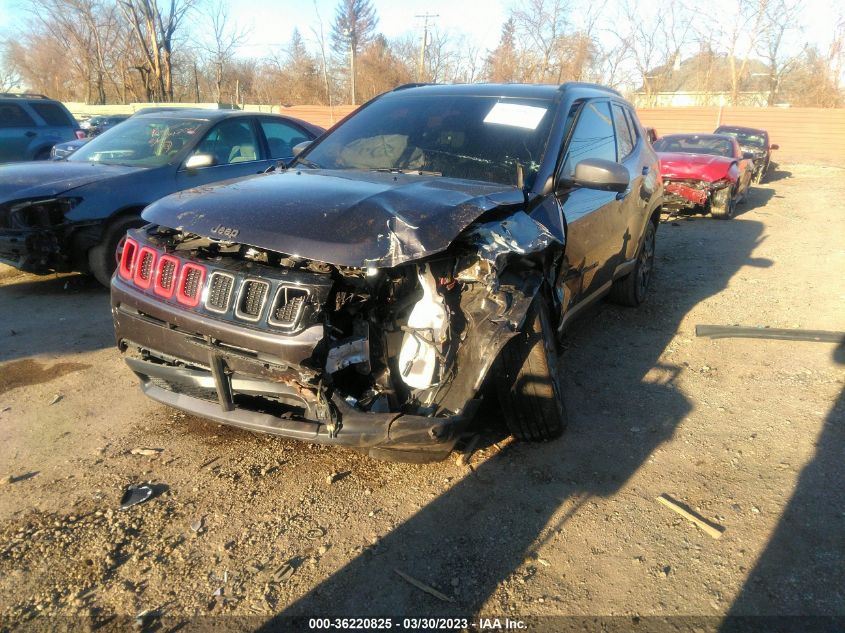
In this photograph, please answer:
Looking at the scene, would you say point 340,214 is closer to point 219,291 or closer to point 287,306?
point 287,306

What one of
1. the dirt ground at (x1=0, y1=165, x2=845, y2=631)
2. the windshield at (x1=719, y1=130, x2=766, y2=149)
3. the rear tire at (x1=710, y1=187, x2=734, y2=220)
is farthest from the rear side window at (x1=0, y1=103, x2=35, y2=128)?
the windshield at (x1=719, y1=130, x2=766, y2=149)

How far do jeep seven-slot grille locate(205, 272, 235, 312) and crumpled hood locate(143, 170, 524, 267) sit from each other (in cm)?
16

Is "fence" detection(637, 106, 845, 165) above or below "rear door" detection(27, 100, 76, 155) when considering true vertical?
above

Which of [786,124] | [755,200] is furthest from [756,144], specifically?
[786,124]

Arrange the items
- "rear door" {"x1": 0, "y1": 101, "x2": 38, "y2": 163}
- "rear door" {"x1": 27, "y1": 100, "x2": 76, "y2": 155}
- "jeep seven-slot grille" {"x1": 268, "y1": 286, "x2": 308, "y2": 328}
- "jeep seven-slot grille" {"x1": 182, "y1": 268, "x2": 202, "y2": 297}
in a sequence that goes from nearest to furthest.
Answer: "jeep seven-slot grille" {"x1": 268, "y1": 286, "x2": 308, "y2": 328} → "jeep seven-slot grille" {"x1": 182, "y1": 268, "x2": 202, "y2": 297} → "rear door" {"x1": 0, "y1": 101, "x2": 38, "y2": 163} → "rear door" {"x1": 27, "y1": 100, "x2": 76, "y2": 155}

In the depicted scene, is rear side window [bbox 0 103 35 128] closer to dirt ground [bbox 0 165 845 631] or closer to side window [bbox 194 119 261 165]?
side window [bbox 194 119 261 165]

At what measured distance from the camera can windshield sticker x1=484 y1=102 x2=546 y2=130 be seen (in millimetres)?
3519

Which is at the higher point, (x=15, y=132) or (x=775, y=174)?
(x=15, y=132)

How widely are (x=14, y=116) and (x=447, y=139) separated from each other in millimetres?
11385

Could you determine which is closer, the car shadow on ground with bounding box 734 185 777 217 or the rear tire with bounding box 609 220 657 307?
the rear tire with bounding box 609 220 657 307

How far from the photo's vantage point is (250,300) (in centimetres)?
237

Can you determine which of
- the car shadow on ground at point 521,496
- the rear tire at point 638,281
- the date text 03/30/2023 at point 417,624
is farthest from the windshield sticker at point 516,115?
the date text 03/30/2023 at point 417,624

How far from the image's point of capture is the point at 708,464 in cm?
311

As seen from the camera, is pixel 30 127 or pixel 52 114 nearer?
pixel 30 127
